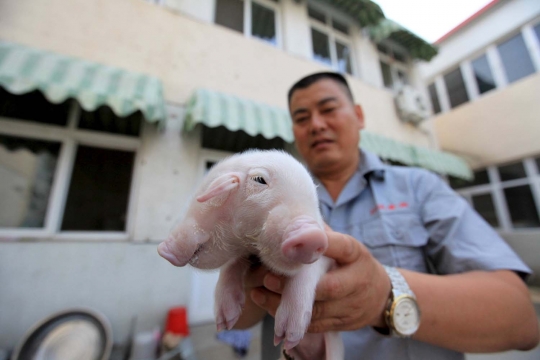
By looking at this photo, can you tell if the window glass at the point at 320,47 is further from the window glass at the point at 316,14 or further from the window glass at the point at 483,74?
the window glass at the point at 483,74

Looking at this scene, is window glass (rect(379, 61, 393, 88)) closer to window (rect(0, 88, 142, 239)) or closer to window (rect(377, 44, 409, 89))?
window (rect(377, 44, 409, 89))

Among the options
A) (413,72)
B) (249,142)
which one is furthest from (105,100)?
(413,72)

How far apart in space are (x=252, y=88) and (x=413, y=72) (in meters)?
5.64

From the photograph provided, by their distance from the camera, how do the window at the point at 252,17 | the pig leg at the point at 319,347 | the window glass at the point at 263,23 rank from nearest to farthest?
1. the pig leg at the point at 319,347
2. the window at the point at 252,17
3. the window glass at the point at 263,23

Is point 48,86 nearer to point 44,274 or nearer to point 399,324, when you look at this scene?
point 44,274

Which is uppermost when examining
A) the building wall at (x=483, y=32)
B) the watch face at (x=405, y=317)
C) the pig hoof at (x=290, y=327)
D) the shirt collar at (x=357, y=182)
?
the building wall at (x=483, y=32)

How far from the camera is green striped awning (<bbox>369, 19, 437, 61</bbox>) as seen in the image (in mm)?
5484

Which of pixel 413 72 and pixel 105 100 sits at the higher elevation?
pixel 413 72

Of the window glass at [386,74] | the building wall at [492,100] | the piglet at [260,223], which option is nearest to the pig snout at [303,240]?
the piglet at [260,223]

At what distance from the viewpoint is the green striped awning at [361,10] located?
507 centimetres

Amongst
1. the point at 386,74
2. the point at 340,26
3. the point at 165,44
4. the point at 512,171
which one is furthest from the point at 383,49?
the point at 165,44

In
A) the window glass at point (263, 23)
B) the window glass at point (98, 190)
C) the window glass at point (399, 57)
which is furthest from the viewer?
the window glass at point (399, 57)

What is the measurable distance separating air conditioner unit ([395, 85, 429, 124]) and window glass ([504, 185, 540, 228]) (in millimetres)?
3196

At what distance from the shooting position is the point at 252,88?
4.00 meters
